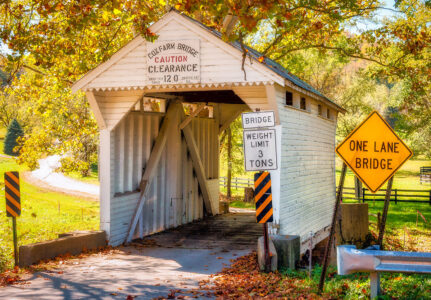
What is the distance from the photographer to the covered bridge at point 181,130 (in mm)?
11594

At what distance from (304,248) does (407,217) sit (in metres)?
13.6

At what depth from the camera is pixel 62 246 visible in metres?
11.1

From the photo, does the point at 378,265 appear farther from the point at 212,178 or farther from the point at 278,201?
the point at 212,178

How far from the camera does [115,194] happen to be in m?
13.2

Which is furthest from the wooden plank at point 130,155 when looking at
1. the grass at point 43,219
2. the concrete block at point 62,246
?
the grass at point 43,219

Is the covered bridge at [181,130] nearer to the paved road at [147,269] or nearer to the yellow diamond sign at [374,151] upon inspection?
the paved road at [147,269]

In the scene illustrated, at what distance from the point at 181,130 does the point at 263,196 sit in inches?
299

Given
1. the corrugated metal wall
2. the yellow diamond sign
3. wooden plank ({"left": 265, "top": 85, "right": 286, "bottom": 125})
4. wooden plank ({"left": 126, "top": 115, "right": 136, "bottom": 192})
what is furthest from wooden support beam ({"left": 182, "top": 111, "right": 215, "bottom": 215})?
the yellow diamond sign

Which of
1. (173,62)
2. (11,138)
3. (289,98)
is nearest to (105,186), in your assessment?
(173,62)

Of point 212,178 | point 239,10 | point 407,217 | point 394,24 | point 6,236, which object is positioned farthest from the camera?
point 407,217

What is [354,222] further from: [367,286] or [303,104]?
[367,286]

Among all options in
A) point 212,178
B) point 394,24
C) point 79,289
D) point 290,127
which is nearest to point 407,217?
point 394,24

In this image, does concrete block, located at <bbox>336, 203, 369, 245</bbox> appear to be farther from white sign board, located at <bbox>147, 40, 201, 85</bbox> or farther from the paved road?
white sign board, located at <bbox>147, 40, 201, 85</bbox>

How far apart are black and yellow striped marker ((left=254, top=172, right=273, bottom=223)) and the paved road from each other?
1596 mm
